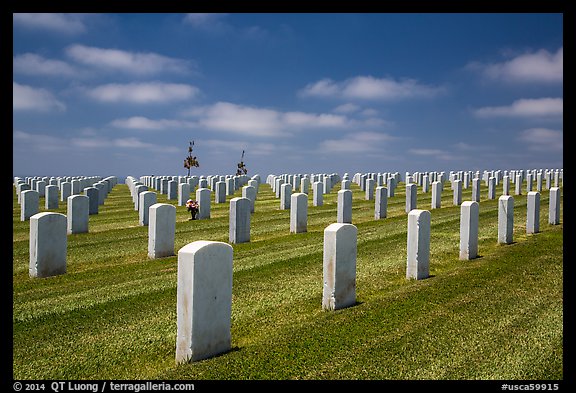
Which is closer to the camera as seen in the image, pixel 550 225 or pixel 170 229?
pixel 170 229

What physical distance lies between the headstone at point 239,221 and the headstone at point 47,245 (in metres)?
5.07

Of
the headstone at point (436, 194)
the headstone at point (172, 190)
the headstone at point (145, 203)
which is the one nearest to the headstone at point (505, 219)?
the headstone at point (436, 194)

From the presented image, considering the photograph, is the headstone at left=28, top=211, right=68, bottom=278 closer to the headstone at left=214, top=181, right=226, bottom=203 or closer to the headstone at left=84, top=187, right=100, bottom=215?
the headstone at left=84, top=187, right=100, bottom=215

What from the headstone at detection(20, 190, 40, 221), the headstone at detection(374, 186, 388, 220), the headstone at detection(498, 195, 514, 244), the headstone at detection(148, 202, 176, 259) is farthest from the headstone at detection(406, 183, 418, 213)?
the headstone at detection(20, 190, 40, 221)

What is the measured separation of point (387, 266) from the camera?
1059cm

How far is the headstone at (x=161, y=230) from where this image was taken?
11977 millimetres

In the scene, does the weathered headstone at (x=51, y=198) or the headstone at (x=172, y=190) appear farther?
the headstone at (x=172, y=190)

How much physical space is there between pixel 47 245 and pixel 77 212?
19.8ft

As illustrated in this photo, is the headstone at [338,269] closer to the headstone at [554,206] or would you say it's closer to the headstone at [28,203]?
the headstone at [554,206]

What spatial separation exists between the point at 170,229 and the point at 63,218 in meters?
2.80
